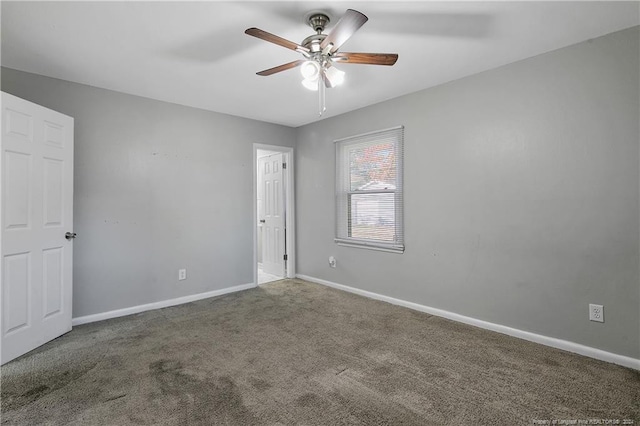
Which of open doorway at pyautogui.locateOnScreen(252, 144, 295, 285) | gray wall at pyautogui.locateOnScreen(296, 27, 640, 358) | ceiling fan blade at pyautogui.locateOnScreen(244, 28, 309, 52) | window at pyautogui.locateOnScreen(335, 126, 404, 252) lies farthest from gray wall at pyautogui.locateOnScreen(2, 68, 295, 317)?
ceiling fan blade at pyautogui.locateOnScreen(244, 28, 309, 52)

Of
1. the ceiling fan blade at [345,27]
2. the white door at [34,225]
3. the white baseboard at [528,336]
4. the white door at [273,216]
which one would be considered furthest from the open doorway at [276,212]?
the ceiling fan blade at [345,27]

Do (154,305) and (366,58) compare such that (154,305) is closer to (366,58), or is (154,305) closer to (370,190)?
(370,190)

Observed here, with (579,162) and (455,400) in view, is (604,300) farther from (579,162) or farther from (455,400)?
(455,400)

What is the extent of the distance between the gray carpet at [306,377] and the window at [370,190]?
1.07 meters

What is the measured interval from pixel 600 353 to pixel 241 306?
10.8 ft

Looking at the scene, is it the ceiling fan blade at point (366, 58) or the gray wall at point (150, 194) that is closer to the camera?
the ceiling fan blade at point (366, 58)

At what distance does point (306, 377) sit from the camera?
7.07ft

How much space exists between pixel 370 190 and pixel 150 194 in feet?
8.55

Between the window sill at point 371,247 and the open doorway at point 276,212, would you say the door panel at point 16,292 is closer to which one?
the open doorway at point 276,212

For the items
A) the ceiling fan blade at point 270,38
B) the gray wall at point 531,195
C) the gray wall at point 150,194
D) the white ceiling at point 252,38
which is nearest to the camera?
the ceiling fan blade at point 270,38

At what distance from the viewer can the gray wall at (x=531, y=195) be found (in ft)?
7.47

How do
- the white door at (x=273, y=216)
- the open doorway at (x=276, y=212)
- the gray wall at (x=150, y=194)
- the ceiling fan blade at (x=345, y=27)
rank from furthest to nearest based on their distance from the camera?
the white door at (x=273, y=216) < the open doorway at (x=276, y=212) < the gray wall at (x=150, y=194) < the ceiling fan blade at (x=345, y=27)

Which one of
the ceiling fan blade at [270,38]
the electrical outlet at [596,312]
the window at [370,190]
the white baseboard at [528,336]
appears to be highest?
the ceiling fan blade at [270,38]

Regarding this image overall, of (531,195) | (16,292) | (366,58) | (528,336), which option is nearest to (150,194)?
(16,292)
